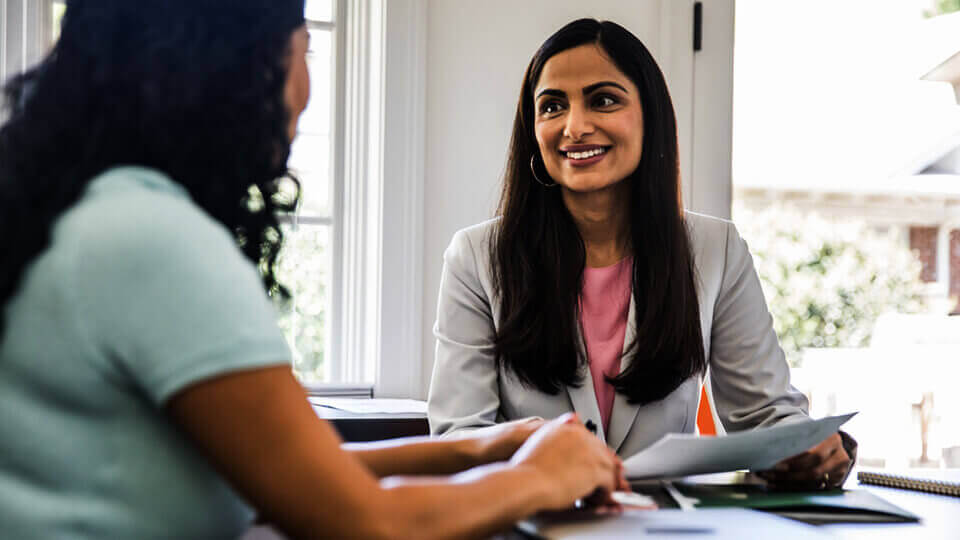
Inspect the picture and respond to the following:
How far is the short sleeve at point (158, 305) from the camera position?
0.59m

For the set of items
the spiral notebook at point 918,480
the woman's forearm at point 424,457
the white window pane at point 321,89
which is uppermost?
the white window pane at point 321,89

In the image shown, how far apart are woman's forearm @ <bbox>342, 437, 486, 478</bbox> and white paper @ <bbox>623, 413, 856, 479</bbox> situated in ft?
0.53

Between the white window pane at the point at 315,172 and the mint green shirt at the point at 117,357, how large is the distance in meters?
2.07

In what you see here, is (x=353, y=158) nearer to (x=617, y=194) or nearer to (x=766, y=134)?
(x=617, y=194)

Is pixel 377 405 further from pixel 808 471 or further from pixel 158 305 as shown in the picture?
pixel 158 305

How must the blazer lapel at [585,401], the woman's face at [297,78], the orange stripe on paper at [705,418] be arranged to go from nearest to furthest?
the woman's face at [297,78] → the blazer lapel at [585,401] → the orange stripe on paper at [705,418]

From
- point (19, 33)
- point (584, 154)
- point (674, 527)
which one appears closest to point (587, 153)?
point (584, 154)

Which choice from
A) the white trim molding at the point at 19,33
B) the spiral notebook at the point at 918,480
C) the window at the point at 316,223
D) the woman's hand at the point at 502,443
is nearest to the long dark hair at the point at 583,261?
the spiral notebook at the point at 918,480

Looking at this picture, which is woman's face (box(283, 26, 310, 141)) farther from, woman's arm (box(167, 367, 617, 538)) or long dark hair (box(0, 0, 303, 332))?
woman's arm (box(167, 367, 617, 538))

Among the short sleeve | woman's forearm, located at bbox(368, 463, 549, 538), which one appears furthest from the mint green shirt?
woman's forearm, located at bbox(368, 463, 549, 538)

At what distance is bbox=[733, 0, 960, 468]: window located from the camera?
160 inches

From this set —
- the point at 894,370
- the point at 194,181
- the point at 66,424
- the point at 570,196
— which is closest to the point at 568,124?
the point at 570,196

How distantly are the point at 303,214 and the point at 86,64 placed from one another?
198 centimetres

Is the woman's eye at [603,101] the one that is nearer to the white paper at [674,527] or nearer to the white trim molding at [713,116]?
the white paper at [674,527]
